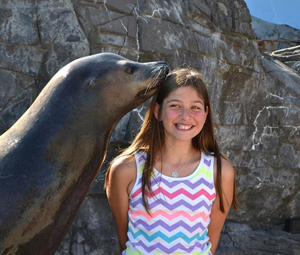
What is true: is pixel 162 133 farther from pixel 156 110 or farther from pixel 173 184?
pixel 173 184

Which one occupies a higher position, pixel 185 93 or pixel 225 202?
pixel 185 93

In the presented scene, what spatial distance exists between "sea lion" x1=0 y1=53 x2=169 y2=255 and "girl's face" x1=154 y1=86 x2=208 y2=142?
0.13m

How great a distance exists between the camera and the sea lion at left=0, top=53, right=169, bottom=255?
1365mm

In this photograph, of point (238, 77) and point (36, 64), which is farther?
point (238, 77)

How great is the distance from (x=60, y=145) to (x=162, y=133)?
644 mm

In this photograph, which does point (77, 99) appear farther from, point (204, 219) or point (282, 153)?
point (282, 153)

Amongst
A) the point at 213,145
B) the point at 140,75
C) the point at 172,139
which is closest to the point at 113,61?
the point at 140,75

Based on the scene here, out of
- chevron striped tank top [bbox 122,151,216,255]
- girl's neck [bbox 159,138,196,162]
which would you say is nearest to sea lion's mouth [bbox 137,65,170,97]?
girl's neck [bbox 159,138,196,162]

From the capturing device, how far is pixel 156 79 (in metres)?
1.71

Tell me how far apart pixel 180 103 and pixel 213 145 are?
1.23 ft

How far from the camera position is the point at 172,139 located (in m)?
1.82

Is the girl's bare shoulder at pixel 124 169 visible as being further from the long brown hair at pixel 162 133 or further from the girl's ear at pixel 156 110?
the girl's ear at pixel 156 110

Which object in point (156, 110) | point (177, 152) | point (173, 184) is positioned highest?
point (156, 110)

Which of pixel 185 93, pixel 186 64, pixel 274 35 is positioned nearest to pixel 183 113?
pixel 185 93
